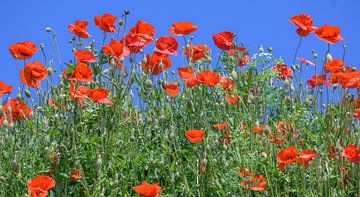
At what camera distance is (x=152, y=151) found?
3.75 m

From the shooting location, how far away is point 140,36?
4.10 meters

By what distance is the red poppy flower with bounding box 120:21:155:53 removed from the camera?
409cm

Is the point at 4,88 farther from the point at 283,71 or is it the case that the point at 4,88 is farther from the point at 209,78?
the point at 283,71

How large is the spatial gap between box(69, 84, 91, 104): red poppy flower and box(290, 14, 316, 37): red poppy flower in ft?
3.83

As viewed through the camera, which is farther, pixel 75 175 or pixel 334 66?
pixel 334 66

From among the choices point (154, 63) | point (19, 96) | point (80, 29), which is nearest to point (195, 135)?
point (154, 63)

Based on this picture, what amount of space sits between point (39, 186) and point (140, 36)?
120cm

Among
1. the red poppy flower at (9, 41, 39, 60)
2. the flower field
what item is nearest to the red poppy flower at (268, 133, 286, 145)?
the flower field

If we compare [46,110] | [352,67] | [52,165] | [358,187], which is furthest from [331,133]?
[46,110]

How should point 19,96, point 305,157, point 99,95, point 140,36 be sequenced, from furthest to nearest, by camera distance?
→ point 19,96, point 140,36, point 99,95, point 305,157

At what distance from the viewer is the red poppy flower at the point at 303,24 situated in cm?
395

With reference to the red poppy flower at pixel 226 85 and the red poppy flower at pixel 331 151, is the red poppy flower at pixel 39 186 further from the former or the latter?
the red poppy flower at pixel 331 151

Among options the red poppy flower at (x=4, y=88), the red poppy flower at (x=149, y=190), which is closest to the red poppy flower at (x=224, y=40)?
the red poppy flower at (x=4, y=88)

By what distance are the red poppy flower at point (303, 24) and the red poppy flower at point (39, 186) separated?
5.19 feet
